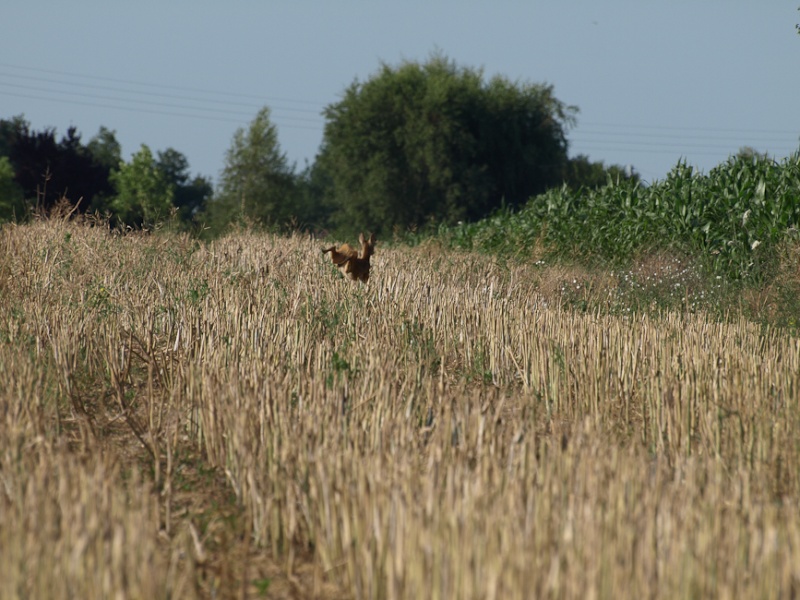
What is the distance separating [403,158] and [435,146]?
1568 millimetres

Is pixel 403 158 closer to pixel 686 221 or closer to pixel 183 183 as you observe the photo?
pixel 686 221

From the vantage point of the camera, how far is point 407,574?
9.76ft

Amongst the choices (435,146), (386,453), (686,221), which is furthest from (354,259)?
(435,146)

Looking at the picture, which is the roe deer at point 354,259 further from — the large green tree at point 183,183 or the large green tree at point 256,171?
the large green tree at point 183,183

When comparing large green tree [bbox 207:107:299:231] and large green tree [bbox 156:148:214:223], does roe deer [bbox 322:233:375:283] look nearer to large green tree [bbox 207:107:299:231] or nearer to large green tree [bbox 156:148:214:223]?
large green tree [bbox 207:107:299:231]

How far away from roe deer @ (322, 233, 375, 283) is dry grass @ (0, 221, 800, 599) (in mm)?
233

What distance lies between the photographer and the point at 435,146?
3675 centimetres

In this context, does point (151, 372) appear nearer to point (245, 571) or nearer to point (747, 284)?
A: point (245, 571)

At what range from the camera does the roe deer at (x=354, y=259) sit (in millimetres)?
8938

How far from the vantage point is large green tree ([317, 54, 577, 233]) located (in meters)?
36.8

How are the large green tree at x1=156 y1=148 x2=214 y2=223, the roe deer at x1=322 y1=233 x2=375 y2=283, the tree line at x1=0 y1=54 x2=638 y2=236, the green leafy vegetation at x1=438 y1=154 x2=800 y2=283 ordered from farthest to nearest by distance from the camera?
the large green tree at x1=156 y1=148 x2=214 y2=223 < the tree line at x1=0 y1=54 x2=638 y2=236 < the green leafy vegetation at x1=438 y1=154 x2=800 y2=283 < the roe deer at x1=322 y1=233 x2=375 y2=283

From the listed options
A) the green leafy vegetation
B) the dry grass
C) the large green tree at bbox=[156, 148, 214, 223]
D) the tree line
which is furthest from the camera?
the large green tree at bbox=[156, 148, 214, 223]

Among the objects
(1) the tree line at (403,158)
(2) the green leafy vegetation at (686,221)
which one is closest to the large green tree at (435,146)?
(1) the tree line at (403,158)

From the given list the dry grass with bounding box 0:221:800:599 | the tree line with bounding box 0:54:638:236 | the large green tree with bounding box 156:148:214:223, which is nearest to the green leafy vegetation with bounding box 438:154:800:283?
the dry grass with bounding box 0:221:800:599
